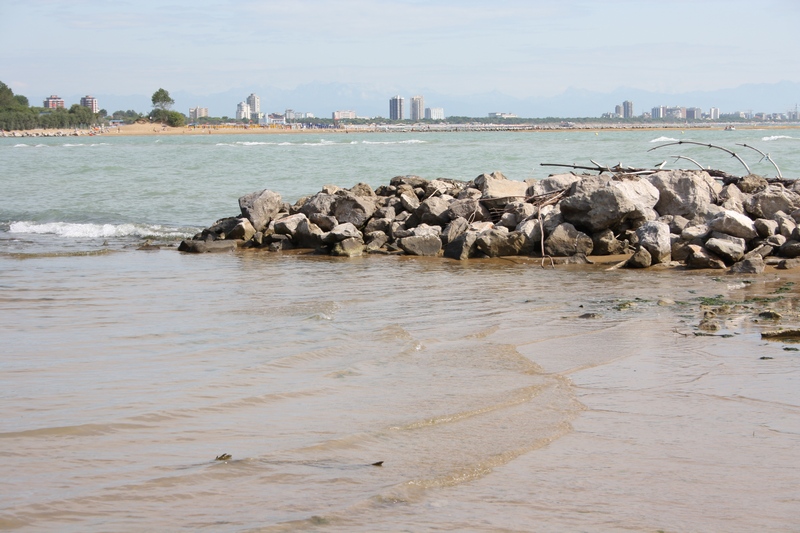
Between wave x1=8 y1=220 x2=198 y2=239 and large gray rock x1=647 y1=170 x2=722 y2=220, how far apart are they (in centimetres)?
873

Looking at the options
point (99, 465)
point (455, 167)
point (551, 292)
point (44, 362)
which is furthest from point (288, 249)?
point (455, 167)

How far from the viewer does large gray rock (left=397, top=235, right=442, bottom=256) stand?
502 inches

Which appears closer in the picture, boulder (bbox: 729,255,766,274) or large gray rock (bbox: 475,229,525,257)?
boulder (bbox: 729,255,766,274)

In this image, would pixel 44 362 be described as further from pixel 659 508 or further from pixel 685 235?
pixel 685 235

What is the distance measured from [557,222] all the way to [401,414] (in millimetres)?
7983

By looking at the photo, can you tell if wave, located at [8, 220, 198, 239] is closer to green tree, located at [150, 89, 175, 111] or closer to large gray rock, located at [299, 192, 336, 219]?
large gray rock, located at [299, 192, 336, 219]

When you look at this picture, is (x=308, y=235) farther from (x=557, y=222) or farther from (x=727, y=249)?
(x=727, y=249)

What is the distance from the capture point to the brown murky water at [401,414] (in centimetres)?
351

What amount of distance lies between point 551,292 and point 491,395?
4.22 m

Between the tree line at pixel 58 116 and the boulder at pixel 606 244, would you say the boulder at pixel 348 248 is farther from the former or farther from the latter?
the tree line at pixel 58 116

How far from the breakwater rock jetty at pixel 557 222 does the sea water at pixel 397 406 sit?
1127mm

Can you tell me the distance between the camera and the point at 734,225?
11047 millimetres

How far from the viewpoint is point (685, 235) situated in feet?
37.1

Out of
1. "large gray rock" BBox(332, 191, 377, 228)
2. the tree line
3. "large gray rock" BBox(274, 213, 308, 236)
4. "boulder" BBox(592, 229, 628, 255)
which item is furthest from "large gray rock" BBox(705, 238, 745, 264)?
the tree line
